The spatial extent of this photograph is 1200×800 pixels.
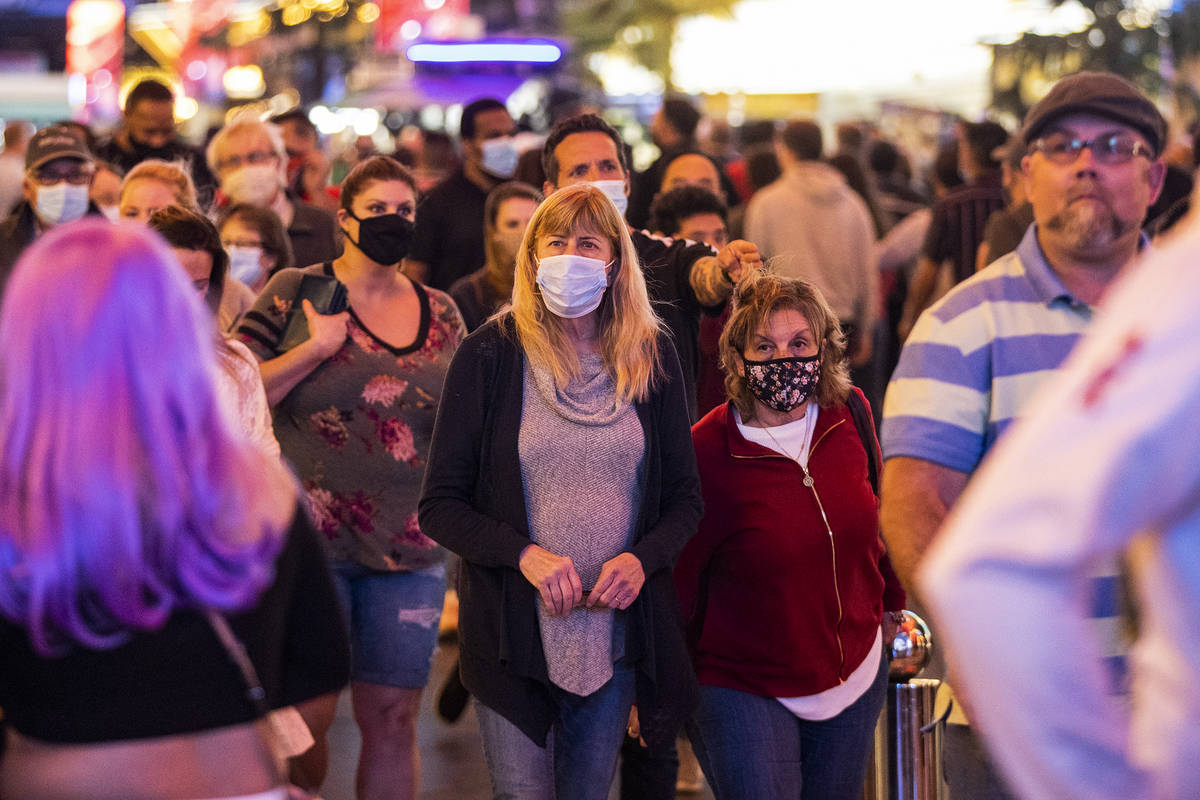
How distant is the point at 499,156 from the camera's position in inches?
330

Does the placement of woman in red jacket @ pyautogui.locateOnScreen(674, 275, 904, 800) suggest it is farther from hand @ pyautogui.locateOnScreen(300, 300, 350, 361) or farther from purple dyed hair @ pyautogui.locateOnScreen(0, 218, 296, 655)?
purple dyed hair @ pyautogui.locateOnScreen(0, 218, 296, 655)

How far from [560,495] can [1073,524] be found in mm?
2433

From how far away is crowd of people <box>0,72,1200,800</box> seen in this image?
179 cm

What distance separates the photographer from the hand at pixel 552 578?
3725 millimetres

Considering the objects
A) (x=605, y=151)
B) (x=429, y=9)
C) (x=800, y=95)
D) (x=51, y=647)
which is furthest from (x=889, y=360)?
(x=429, y=9)

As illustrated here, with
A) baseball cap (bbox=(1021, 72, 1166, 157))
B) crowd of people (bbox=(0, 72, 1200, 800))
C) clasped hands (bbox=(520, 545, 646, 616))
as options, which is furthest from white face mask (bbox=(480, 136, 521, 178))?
baseball cap (bbox=(1021, 72, 1166, 157))

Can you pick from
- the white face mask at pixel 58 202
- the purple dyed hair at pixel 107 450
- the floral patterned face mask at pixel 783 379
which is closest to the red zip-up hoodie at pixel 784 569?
the floral patterned face mask at pixel 783 379

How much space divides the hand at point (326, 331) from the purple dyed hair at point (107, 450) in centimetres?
244

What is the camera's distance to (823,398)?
162 inches

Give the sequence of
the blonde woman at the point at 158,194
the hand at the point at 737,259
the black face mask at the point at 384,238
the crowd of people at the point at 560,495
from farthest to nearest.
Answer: the blonde woman at the point at 158,194, the black face mask at the point at 384,238, the hand at the point at 737,259, the crowd of people at the point at 560,495

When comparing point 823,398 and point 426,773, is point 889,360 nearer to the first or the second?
point 426,773

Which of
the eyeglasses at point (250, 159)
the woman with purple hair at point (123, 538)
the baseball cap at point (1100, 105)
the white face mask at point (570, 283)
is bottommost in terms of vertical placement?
the woman with purple hair at point (123, 538)

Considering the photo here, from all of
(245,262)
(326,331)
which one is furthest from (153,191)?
(326,331)

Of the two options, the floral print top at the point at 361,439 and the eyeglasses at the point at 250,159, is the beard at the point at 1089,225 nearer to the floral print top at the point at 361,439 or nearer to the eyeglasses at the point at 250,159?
→ the floral print top at the point at 361,439
